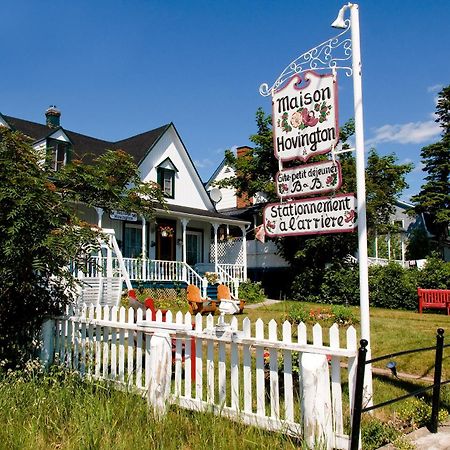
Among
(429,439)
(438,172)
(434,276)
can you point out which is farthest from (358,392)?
(438,172)

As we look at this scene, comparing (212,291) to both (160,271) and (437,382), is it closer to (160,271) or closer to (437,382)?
(160,271)

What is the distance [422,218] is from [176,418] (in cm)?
3693

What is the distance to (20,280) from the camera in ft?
20.2

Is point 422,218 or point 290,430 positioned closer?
point 290,430

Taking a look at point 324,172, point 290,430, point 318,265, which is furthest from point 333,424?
point 318,265

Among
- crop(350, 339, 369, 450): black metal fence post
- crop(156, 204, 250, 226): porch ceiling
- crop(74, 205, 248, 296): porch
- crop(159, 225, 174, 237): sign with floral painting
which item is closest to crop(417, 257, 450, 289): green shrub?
crop(74, 205, 248, 296): porch

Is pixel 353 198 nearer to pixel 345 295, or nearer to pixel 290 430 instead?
pixel 290 430

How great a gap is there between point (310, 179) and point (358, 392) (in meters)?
2.98

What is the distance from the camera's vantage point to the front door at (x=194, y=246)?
24.8 m

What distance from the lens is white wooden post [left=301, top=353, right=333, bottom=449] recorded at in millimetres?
3859

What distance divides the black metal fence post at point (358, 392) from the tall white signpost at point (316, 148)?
5.84ft

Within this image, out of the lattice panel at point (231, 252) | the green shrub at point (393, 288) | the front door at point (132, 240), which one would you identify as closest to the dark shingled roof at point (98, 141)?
the front door at point (132, 240)

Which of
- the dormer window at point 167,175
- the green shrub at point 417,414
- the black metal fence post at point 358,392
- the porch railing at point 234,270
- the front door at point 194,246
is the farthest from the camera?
the front door at point 194,246

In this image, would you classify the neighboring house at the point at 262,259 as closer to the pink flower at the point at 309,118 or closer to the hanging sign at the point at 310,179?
the hanging sign at the point at 310,179
